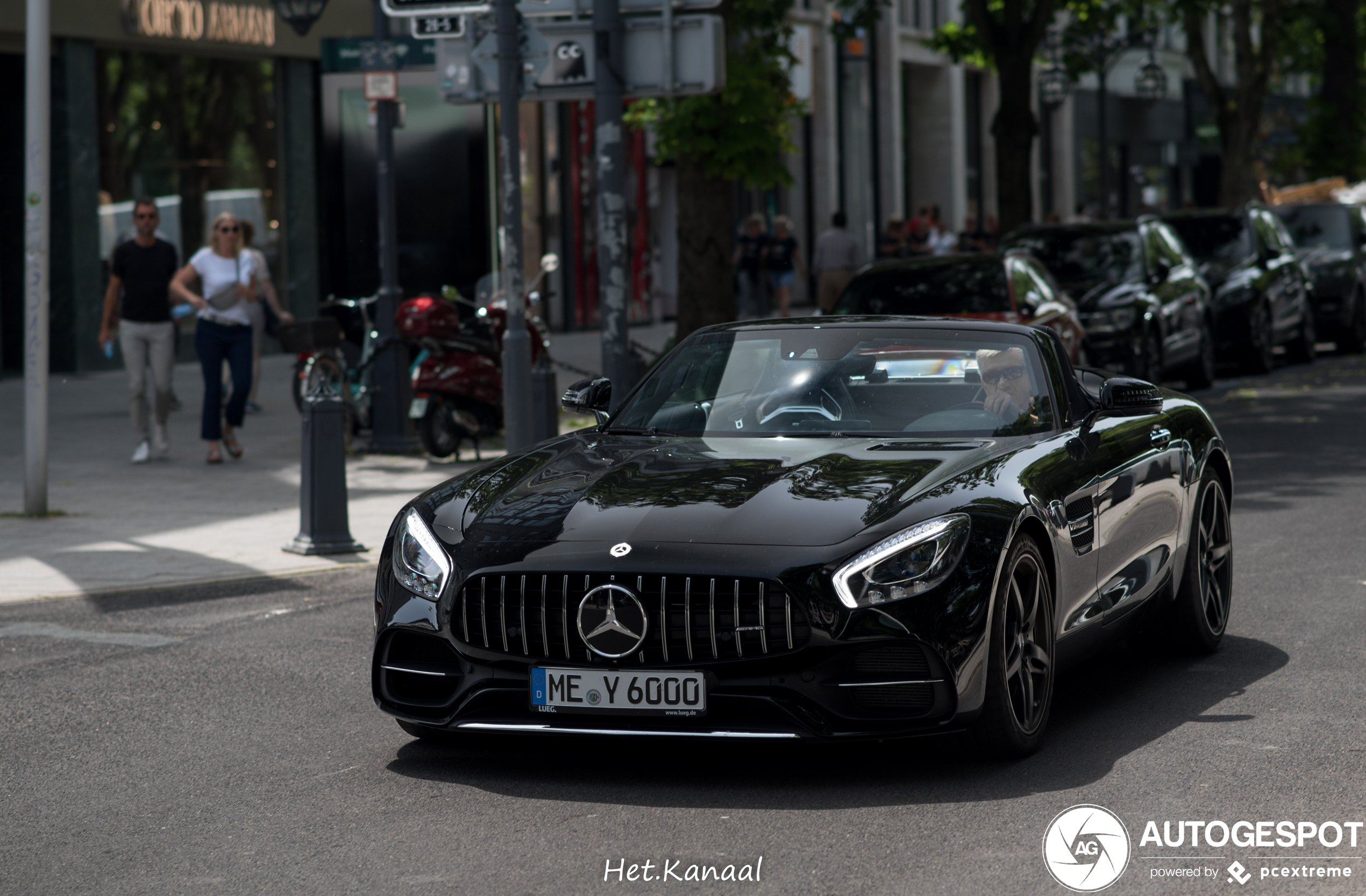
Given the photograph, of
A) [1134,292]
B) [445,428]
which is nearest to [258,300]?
[445,428]

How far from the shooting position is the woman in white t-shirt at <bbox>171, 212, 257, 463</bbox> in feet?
46.8

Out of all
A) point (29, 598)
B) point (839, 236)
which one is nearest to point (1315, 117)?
point (839, 236)

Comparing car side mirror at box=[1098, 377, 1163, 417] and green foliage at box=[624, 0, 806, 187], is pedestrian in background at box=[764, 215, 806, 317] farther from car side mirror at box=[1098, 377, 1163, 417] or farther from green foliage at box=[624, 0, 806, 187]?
car side mirror at box=[1098, 377, 1163, 417]

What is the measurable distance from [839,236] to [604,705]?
828 inches

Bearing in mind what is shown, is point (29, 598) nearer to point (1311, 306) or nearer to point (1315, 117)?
point (1311, 306)

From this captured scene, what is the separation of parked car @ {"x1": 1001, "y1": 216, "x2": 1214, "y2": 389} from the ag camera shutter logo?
12.4 meters

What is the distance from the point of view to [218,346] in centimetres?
1436

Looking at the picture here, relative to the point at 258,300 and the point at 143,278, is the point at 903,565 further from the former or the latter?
the point at 258,300

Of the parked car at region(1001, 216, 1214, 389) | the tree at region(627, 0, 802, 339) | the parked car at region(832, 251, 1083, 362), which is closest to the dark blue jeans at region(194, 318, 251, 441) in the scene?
the tree at region(627, 0, 802, 339)

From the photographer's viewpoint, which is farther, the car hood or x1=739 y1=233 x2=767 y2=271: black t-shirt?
x1=739 y1=233 x2=767 y2=271: black t-shirt

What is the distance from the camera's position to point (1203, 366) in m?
19.2

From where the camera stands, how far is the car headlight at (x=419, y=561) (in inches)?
216

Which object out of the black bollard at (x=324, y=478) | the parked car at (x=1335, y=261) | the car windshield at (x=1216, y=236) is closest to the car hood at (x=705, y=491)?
the black bollard at (x=324, y=478)

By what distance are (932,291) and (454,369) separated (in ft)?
11.6
